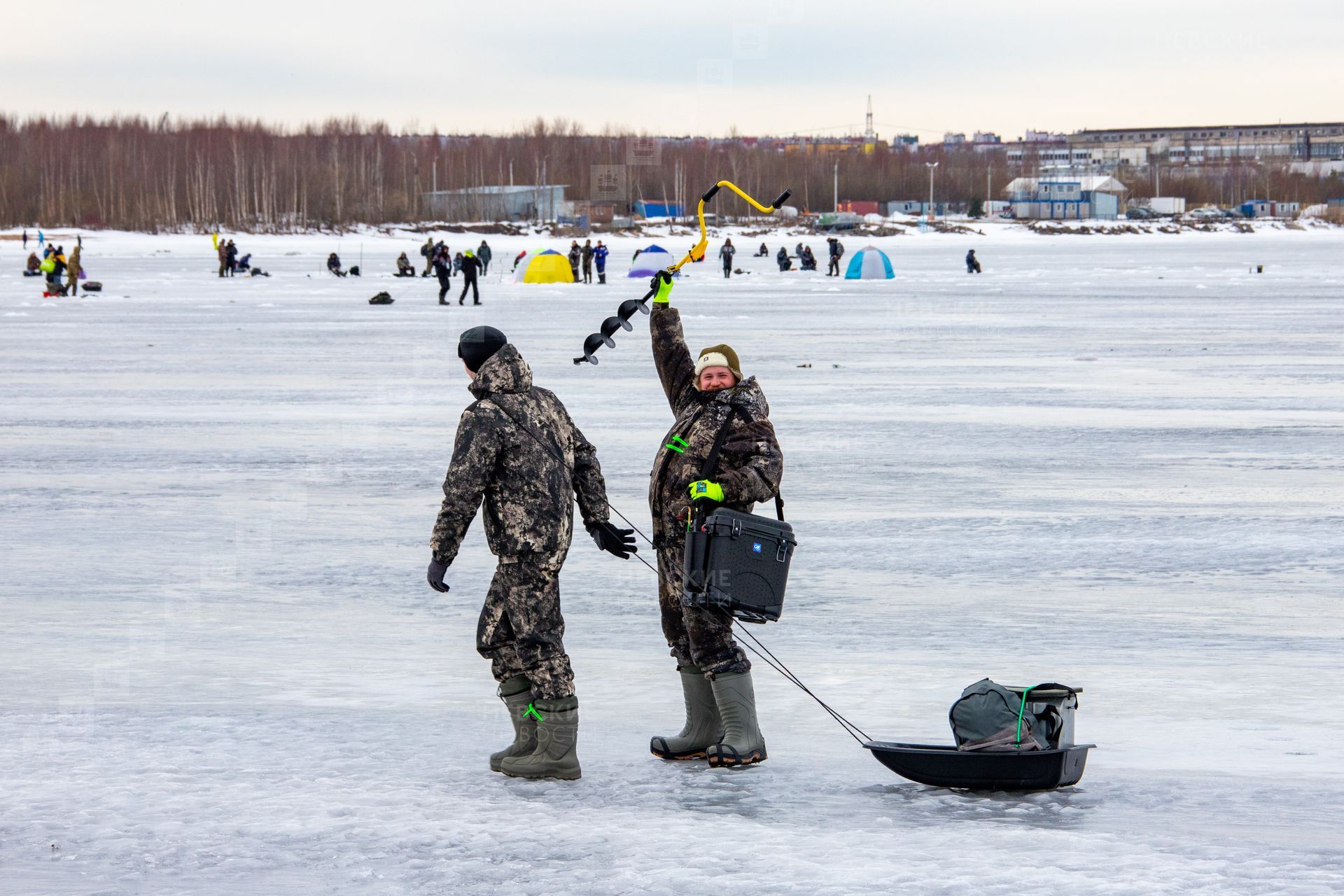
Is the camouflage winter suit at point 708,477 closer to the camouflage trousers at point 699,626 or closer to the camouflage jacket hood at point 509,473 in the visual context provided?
the camouflage trousers at point 699,626

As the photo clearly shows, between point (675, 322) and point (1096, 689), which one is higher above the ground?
point (675, 322)

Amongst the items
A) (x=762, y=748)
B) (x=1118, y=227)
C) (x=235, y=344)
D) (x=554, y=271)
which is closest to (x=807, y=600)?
(x=762, y=748)

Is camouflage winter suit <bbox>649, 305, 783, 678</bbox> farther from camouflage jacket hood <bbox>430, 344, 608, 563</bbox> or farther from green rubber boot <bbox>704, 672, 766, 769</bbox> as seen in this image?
camouflage jacket hood <bbox>430, 344, 608, 563</bbox>

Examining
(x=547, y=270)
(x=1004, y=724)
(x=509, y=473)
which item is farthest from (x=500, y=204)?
(x=1004, y=724)

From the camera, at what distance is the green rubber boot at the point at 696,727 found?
4.71 meters

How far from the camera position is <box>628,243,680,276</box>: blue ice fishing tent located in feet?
132

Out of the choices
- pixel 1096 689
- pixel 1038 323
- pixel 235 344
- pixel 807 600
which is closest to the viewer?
pixel 1096 689

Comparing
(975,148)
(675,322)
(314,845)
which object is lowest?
(314,845)

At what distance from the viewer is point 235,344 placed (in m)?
20.9

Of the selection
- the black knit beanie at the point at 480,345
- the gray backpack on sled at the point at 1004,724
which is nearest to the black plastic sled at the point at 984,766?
the gray backpack on sled at the point at 1004,724

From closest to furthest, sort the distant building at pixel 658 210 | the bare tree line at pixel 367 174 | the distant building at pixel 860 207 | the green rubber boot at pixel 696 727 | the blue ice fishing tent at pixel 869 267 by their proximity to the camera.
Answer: the green rubber boot at pixel 696 727 → the blue ice fishing tent at pixel 869 267 → the bare tree line at pixel 367 174 → the distant building at pixel 658 210 → the distant building at pixel 860 207

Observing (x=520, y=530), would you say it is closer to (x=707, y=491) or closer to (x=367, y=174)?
(x=707, y=491)

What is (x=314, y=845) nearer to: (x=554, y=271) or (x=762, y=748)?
(x=762, y=748)

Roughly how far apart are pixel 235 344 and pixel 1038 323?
39.2 ft
